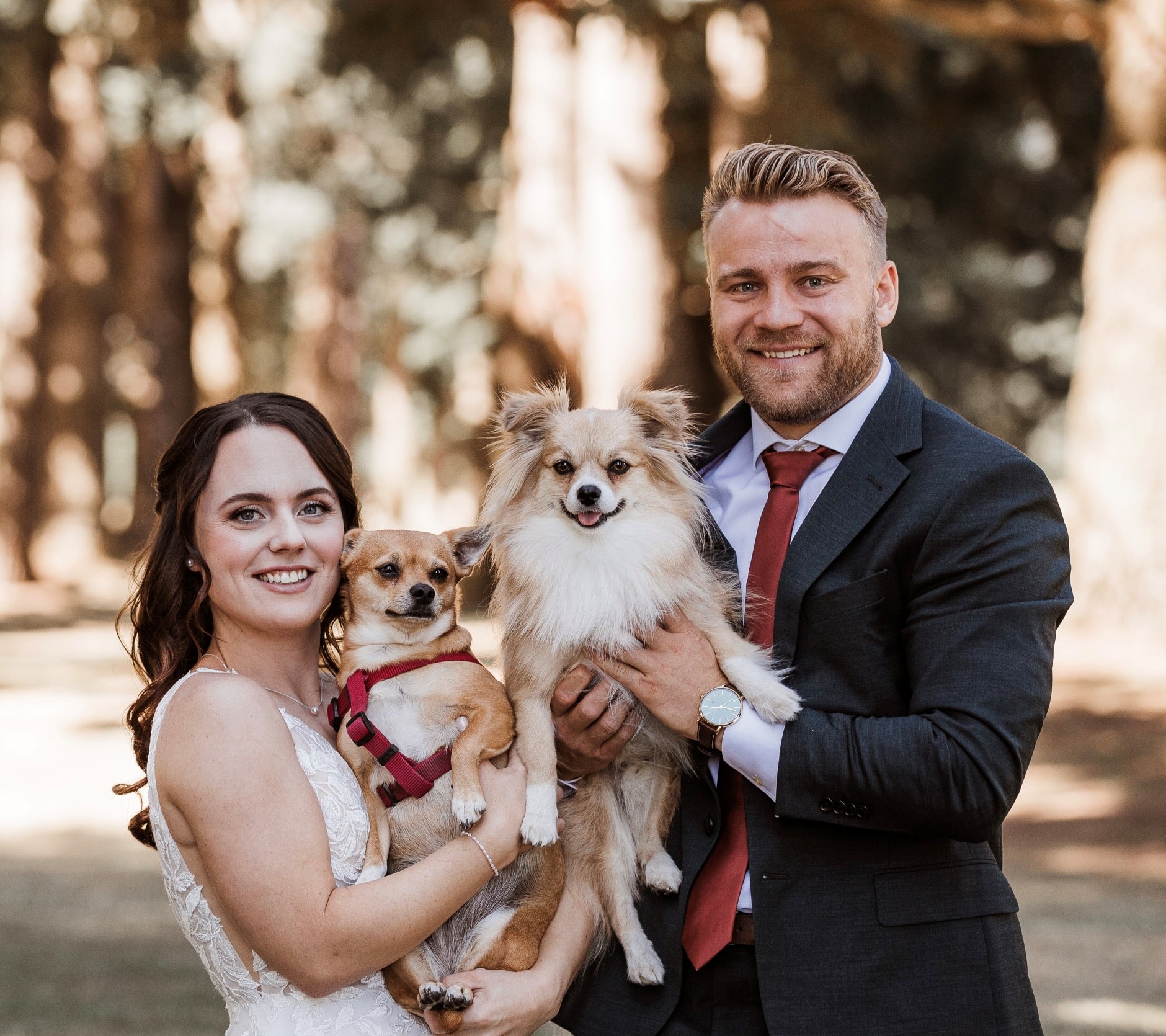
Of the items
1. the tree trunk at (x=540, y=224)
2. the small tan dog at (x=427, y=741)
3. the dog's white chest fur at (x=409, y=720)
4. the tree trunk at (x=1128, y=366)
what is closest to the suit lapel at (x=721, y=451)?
the small tan dog at (x=427, y=741)

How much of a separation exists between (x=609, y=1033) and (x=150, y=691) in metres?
1.39

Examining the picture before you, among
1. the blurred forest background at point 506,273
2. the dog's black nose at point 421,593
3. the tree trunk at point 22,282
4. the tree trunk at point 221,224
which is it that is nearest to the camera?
the dog's black nose at point 421,593

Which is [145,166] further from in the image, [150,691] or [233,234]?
[150,691]

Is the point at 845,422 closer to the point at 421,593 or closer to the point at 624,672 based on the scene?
the point at 624,672

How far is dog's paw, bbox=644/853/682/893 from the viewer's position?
3018mm

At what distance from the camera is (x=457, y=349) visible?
24.8 meters

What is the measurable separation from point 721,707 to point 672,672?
25 cm

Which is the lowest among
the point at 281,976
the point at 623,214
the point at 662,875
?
the point at 281,976

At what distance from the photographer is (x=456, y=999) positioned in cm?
282

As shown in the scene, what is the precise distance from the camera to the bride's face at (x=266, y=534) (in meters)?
2.90

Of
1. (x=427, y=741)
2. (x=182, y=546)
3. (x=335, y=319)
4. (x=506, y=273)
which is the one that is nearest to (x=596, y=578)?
(x=427, y=741)

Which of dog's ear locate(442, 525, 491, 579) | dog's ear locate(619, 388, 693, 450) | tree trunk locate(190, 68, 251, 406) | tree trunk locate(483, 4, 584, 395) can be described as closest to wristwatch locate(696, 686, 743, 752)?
dog's ear locate(619, 388, 693, 450)

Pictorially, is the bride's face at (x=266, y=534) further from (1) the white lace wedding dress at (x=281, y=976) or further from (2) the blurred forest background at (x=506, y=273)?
(2) the blurred forest background at (x=506, y=273)

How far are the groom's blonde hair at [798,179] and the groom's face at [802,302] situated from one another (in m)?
0.02
